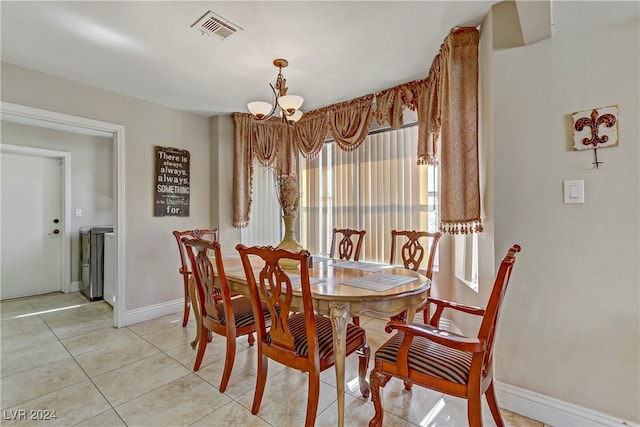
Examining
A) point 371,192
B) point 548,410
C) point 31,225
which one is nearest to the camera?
point 548,410

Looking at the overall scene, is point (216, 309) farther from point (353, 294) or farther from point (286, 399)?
point (353, 294)

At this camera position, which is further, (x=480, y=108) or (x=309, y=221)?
(x=309, y=221)

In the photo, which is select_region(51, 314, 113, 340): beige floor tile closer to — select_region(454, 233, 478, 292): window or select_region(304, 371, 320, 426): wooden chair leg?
select_region(304, 371, 320, 426): wooden chair leg

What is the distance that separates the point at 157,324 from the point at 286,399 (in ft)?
6.56

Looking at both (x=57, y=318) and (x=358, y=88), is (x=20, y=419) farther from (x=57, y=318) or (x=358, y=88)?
(x=358, y=88)

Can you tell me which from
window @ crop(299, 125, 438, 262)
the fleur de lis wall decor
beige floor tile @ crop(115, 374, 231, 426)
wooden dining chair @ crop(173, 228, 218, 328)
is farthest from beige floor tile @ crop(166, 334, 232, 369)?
the fleur de lis wall decor

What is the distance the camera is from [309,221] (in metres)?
3.96

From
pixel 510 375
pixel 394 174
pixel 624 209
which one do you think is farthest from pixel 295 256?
pixel 394 174

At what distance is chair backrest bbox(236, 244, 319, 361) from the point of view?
1.44 meters

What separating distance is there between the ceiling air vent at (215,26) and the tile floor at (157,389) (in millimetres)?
2437

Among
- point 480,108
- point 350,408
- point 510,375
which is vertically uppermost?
point 480,108

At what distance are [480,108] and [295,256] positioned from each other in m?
1.62

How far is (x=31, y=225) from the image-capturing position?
409 centimetres


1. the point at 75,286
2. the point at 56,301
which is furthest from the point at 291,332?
the point at 75,286
